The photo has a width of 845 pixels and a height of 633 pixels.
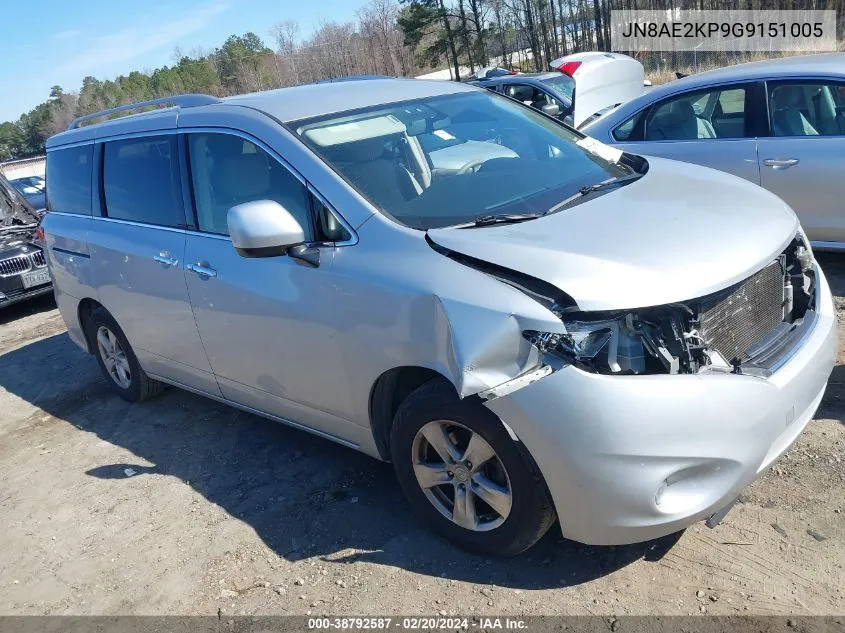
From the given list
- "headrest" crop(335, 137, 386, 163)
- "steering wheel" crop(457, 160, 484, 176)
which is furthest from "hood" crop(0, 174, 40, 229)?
"steering wheel" crop(457, 160, 484, 176)

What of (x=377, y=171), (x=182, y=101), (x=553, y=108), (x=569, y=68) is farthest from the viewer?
(x=553, y=108)

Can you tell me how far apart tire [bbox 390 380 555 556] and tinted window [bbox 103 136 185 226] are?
1918 mm

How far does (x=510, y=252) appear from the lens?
269 centimetres

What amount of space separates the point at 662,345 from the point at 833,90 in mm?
3959

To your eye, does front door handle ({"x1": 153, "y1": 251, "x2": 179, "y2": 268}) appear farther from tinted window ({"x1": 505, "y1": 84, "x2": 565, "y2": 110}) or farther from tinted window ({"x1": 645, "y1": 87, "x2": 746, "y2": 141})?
tinted window ({"x1": 505, "y1": 84, "x2": 565, "y2": 110})

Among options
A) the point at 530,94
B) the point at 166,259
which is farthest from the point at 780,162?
the point at 530,94

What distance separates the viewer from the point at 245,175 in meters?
3.64

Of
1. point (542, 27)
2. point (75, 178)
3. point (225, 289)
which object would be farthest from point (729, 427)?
point (542, 27)

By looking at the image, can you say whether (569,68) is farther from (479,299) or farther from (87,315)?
(479,299)

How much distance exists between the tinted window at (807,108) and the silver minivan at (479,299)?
230 centimetres

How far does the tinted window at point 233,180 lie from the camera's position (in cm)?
337

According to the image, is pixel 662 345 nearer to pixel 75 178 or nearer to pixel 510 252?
pixel 510 252

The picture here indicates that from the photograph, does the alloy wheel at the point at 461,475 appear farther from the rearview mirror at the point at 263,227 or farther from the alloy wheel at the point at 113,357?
the alloy wheel at the point at 113,357

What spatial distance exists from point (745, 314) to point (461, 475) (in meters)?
1.25
